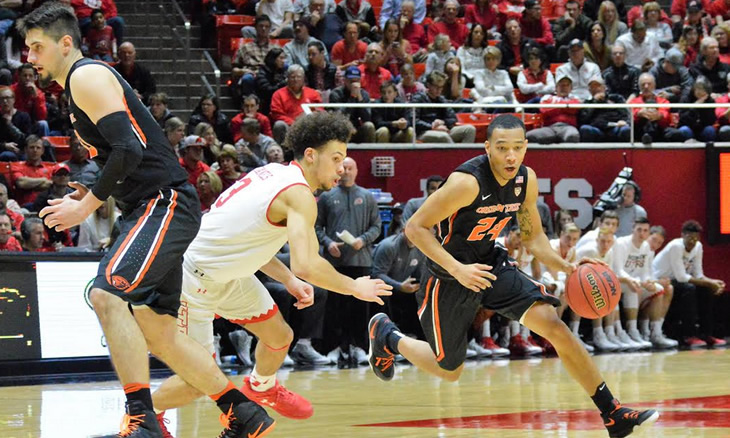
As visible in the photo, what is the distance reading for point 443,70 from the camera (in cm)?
1469

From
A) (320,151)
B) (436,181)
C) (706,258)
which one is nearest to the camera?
(320,151)

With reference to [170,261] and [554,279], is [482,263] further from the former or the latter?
[554,279]

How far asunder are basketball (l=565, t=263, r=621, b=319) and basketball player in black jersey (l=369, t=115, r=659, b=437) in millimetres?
56

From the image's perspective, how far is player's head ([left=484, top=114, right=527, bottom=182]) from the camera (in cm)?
612

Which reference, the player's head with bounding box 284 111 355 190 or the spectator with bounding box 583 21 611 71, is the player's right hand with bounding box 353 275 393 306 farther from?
the spectator with bounding box 583 21 611 71

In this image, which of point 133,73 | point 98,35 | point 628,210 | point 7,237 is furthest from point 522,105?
point 7,237

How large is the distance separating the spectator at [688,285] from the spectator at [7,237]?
7.07 m

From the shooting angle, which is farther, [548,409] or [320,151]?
[548,409]

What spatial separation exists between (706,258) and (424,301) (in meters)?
8.43

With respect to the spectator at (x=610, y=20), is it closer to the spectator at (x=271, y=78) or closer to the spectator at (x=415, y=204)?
the spectator at (x=271, y=78)

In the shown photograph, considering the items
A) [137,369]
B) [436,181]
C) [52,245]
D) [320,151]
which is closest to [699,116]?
[436,181]

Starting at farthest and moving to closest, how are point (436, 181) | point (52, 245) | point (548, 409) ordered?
point (436, 181)
point (52, 245)
point (548, 409)

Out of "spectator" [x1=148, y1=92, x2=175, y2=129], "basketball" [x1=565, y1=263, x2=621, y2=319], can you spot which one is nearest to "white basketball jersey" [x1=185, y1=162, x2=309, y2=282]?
"basketball" [x1=565, y1=263, x2=621, y2=319]

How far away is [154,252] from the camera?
479cm
